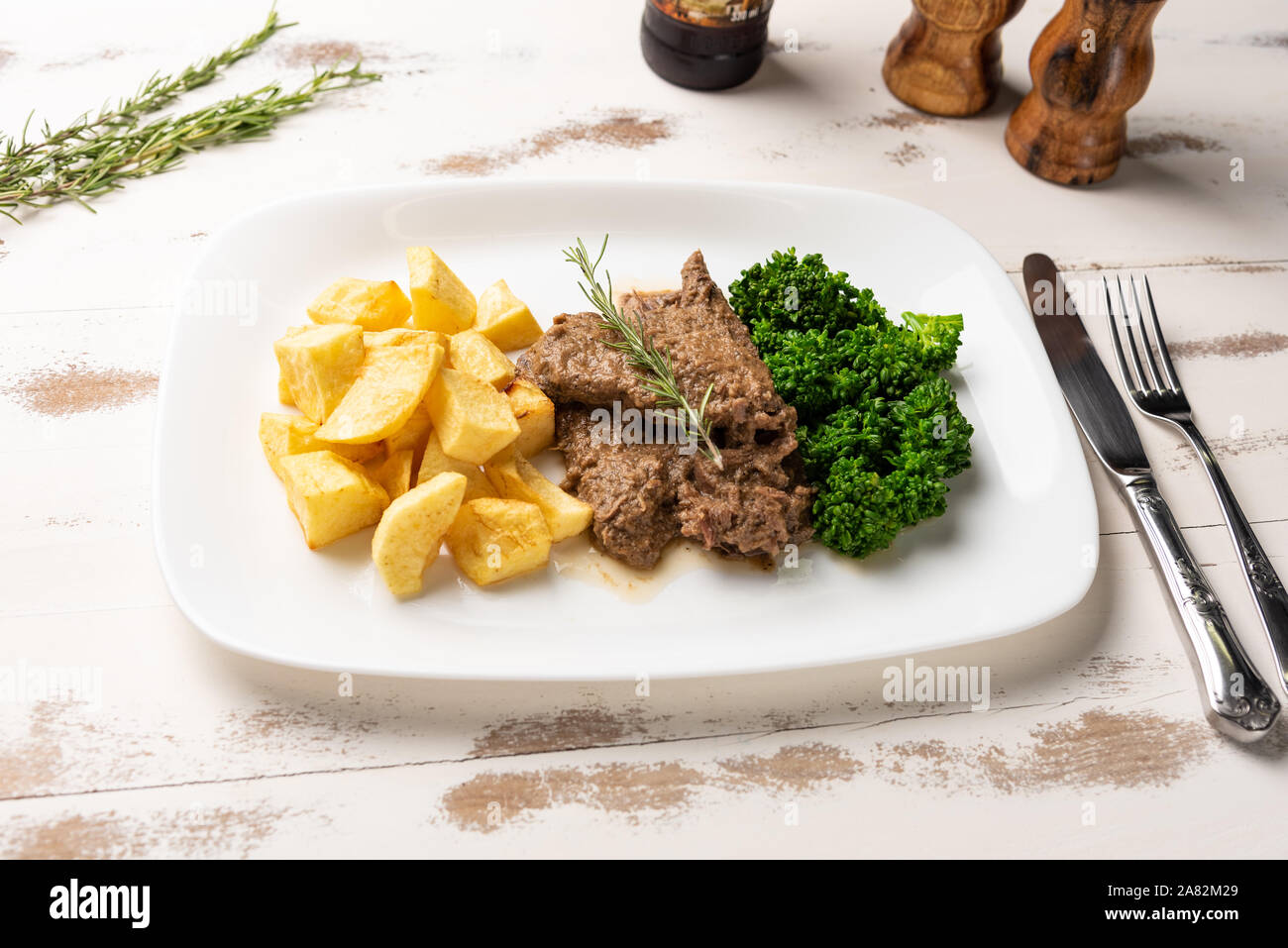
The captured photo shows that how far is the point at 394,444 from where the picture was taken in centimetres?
282

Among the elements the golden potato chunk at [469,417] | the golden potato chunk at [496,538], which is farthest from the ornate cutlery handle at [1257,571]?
the golden potato chunk at [469,417]

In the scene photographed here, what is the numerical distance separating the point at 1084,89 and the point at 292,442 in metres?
3.42

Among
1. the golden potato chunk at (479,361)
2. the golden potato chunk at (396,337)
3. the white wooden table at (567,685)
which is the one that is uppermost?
the golden potato chunk at (396,337)

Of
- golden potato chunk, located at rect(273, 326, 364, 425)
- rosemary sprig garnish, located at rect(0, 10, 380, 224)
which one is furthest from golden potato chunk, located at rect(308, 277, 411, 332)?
rosemary sprig garnish, located at rect(0, 10, 380, 224)

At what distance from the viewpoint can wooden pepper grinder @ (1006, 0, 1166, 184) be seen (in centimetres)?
381

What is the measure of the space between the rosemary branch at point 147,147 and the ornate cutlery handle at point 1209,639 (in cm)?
371

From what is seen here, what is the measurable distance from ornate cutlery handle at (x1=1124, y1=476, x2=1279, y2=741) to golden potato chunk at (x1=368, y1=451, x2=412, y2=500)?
230cm

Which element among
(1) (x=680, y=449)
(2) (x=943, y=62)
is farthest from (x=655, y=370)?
(2) (x=943, y=62)

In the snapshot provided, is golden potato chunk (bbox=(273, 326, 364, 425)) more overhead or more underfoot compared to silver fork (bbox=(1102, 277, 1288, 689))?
more overhead

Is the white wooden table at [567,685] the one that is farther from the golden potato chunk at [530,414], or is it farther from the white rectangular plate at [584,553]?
the golden potato chunk at [530,414]

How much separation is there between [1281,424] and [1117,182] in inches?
55.5

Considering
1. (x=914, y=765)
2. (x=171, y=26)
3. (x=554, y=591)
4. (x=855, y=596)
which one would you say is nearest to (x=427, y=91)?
(x=171, y=26)

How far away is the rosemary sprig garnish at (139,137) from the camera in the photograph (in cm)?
372

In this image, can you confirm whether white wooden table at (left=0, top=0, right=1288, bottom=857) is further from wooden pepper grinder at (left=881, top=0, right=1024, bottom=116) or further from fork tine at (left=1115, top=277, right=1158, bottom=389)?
wooden pepper grinder at (left=881, top=0, right=1024, bottom=116)
